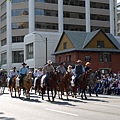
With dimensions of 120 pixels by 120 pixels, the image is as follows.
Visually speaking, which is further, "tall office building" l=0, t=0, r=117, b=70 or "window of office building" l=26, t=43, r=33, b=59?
"tall office building" l=0, t=0, r=117, b=70

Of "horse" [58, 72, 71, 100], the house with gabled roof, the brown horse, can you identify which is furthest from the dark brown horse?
the house with gabled roof

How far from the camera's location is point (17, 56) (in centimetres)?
8169

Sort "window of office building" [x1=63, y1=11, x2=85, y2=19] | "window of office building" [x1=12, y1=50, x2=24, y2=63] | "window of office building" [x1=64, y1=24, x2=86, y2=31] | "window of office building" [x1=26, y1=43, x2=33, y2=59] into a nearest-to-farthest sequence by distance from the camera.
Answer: "window of office building" [x1=26, y1=43, x2=33, y2=59]
"window of office building" [x1=12, y1=50, x2=24, y2=63]
"window of office building" [x1=63, y1=11, x2=85, y2=19]
"window of office building" [x1=64, y1=24, x2=86, y2=31]

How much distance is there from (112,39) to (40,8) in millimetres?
25196

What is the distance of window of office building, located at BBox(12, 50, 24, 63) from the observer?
8068 centimetres

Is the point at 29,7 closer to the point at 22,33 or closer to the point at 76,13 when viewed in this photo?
the point at 22,33

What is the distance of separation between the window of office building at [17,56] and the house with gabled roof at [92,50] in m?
20.2

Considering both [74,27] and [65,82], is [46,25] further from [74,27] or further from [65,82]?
[65,82]

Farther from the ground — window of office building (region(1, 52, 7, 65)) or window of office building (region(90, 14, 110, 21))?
window of office building (region(90, 14, 110, 21))

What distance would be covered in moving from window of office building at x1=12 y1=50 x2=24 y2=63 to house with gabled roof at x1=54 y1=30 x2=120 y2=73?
2020cm

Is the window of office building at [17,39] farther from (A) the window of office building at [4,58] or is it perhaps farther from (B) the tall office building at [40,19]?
(A) the window of office building at [4,58]

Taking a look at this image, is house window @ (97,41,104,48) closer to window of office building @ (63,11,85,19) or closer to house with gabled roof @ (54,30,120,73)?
house with gabled roof @ (54,30,120,73)

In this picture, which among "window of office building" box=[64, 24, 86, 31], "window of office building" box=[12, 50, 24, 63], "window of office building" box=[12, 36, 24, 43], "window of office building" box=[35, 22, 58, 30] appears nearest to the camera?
"window of office building" box=[12, 50, 24, 63]

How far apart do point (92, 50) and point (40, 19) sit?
2691 centimetres
